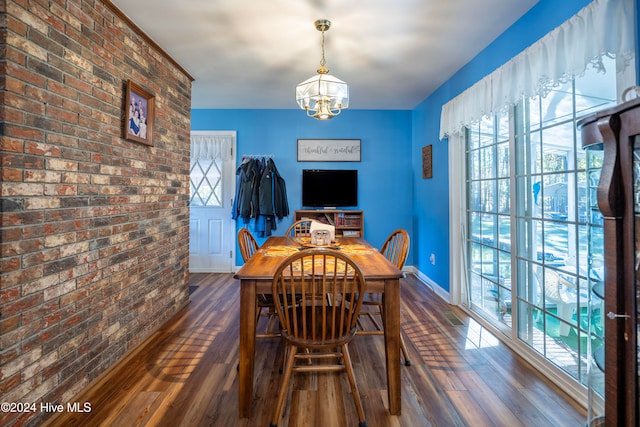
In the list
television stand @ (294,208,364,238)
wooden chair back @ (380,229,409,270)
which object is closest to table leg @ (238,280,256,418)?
wooden chair back @ (380,229,409,270)

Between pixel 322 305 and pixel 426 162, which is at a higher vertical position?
pixel 426 162

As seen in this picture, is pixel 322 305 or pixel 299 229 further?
pixel 299 229

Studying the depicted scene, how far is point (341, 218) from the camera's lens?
4348 millimetres

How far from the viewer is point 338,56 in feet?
9.24

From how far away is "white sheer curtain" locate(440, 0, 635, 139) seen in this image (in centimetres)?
146

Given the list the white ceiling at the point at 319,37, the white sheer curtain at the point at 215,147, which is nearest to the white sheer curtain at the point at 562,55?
the white ceiling at the point at 319,37

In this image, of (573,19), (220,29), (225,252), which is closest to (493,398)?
(573,19)

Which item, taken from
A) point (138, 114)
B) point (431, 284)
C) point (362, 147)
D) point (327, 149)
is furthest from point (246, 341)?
point (362, 147)

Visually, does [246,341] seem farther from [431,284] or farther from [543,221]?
[431,284]

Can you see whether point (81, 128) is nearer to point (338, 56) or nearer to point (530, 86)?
point (338, 56)

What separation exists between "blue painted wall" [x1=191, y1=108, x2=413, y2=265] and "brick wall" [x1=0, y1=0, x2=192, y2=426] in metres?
1.94

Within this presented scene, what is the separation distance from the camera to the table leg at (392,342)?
1562 mm

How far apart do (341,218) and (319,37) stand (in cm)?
240

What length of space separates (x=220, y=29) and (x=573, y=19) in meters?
2.29
